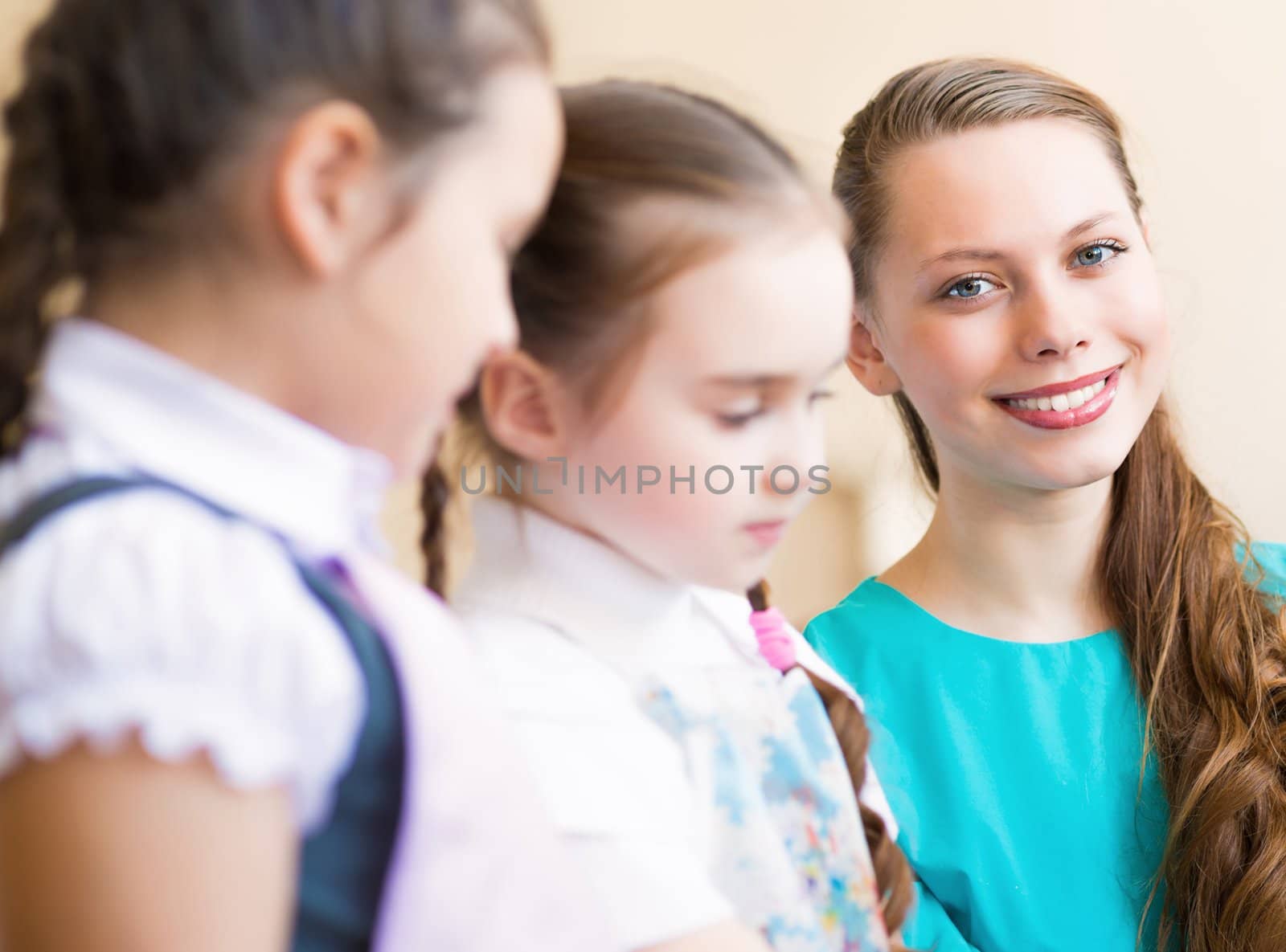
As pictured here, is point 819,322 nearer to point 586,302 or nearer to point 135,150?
point 586,302

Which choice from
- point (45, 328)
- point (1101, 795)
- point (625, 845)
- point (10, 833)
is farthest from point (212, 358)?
point (1101, 795)

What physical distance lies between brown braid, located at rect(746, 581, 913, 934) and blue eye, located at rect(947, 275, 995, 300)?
422mm

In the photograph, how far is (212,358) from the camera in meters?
0.47

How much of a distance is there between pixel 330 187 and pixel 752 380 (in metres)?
0.22

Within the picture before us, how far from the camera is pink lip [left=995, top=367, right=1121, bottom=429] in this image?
1062 mm

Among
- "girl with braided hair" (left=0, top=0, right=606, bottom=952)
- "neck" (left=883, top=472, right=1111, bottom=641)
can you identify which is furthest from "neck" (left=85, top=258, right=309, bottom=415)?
"neck" (left=883, top=472, right=1111, bottom=641)

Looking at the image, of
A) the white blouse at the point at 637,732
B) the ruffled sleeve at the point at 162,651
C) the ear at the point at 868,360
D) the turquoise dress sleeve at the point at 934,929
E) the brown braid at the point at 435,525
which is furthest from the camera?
the ear at the point at 868,360

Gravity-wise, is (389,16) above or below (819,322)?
above

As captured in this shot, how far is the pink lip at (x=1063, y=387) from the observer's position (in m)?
1.05

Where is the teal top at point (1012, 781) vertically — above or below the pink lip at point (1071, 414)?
below

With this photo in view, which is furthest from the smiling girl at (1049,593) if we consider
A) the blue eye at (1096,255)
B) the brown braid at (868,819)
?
the brown braid at (868,819)

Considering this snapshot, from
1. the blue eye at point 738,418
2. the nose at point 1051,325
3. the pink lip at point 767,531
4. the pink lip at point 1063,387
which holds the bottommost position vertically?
the pink lip at point 1063,387

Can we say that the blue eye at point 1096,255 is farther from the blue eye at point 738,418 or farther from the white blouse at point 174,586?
the white blouse at point 174,586

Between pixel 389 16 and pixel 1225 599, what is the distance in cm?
94
